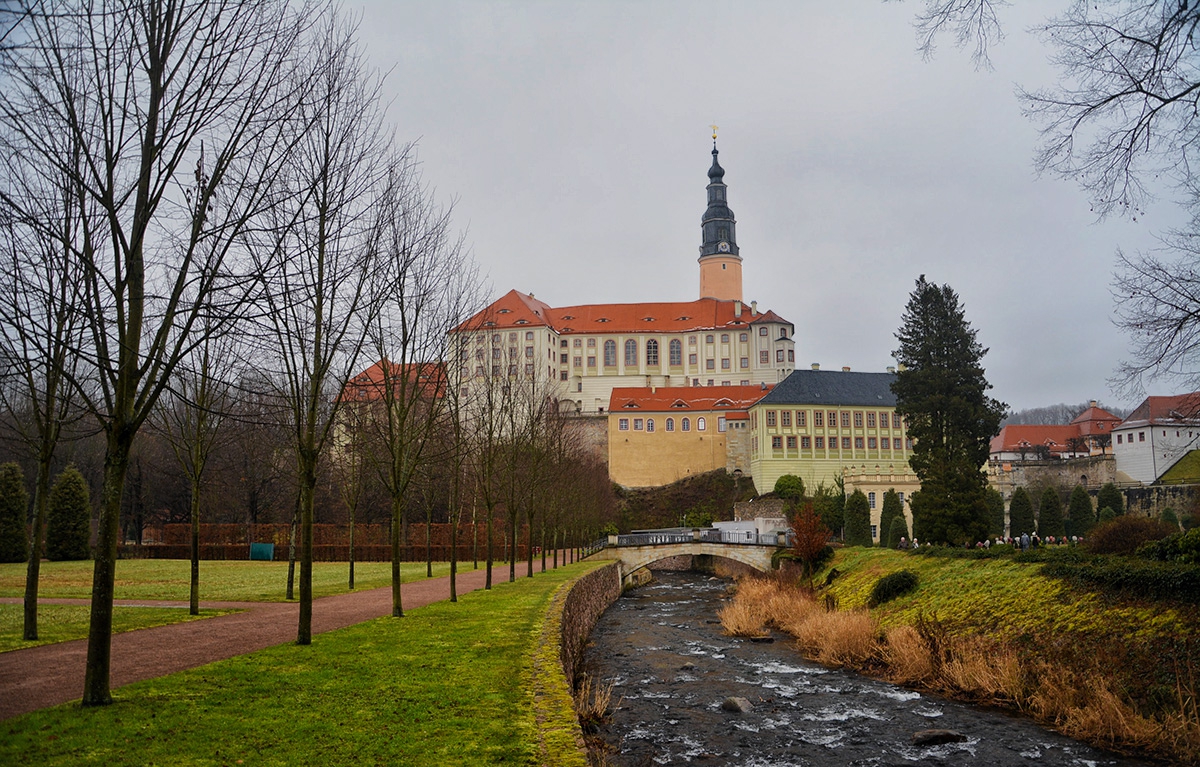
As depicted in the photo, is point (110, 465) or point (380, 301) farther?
point (380, 301)

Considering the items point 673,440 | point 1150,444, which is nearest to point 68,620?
point 673,440

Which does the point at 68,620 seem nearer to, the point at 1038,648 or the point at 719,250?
the point at 1038,648

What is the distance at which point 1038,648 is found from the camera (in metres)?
15.0

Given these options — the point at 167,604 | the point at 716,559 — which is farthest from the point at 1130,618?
the point at 716,559

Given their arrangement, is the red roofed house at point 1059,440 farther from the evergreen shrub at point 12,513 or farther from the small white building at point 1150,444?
the evergreen shrub at point 12,513

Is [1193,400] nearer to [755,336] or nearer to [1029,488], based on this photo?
[1029,488]

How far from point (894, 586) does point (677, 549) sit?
2601 cm

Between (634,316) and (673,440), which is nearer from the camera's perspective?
(673,440)

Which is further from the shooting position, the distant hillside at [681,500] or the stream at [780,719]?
the distant hillside at [681,500]

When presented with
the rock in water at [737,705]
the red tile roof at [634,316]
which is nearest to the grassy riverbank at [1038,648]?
the rock in water at [737,705]

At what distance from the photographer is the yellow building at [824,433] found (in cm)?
7644

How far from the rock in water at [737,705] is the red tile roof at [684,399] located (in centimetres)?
6723

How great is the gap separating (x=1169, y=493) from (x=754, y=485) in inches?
1298

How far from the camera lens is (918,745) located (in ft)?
39.5
